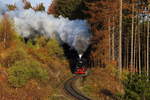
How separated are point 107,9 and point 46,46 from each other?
42.4 ft

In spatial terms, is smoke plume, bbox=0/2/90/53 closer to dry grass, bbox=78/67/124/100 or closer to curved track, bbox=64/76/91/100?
dry grass, bbox=78/67/124/100

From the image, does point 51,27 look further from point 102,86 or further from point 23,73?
point 23,73

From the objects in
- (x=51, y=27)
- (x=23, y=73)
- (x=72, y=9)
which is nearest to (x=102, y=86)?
(x=23, y=73)

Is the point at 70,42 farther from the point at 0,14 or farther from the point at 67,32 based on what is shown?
the point at 0,14

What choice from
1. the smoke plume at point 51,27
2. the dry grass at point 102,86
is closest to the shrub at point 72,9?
the smoke plume at point 51,27

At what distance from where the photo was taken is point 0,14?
5459 centimetres

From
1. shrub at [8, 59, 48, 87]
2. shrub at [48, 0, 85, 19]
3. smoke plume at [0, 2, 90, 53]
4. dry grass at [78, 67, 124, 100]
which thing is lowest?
dry grass at [78, 67, 124, 100]

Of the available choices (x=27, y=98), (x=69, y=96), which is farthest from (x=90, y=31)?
(x=27, y=98)

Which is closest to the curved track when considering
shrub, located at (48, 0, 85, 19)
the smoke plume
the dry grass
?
the dry grass

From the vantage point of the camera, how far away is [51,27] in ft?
183

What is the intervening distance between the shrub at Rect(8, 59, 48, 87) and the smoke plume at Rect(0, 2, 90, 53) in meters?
19.0

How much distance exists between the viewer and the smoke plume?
5381 centimetres

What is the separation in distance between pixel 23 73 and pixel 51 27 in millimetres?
24326

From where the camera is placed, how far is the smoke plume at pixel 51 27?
53.8 m
